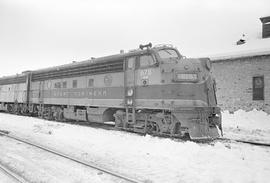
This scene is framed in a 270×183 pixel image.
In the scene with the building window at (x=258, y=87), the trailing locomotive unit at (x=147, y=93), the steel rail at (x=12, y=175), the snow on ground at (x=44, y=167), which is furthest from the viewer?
the building window at (x=258, y=87)

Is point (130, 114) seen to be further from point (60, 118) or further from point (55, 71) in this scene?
point (55, 71)

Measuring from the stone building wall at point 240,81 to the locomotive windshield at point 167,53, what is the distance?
923 centimetres

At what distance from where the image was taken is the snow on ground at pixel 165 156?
532 centimetres

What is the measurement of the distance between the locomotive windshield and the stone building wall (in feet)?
30.3

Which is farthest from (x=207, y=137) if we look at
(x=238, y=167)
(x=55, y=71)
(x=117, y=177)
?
(x=55, y=71)

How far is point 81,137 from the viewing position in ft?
32.4

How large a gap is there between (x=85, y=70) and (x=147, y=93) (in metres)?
4.78

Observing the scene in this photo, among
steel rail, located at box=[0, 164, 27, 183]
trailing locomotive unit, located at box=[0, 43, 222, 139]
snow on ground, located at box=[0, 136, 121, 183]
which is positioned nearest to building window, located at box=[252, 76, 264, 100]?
trailing locomotive unit, located at box=[0, 43, 222, 139]

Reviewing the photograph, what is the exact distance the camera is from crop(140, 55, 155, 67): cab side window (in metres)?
9.88

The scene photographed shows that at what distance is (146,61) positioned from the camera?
10.1 metres

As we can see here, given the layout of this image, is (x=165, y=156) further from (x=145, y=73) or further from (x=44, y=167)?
(x=145, y=73)

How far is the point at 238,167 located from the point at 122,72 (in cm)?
659

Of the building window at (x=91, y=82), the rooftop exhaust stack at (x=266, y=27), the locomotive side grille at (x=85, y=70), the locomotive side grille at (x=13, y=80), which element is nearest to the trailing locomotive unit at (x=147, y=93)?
the locomotive side grille at (x=85, y=70)

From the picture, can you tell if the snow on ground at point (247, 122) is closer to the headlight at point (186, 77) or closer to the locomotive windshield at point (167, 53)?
the headlight at point (186, 77)
